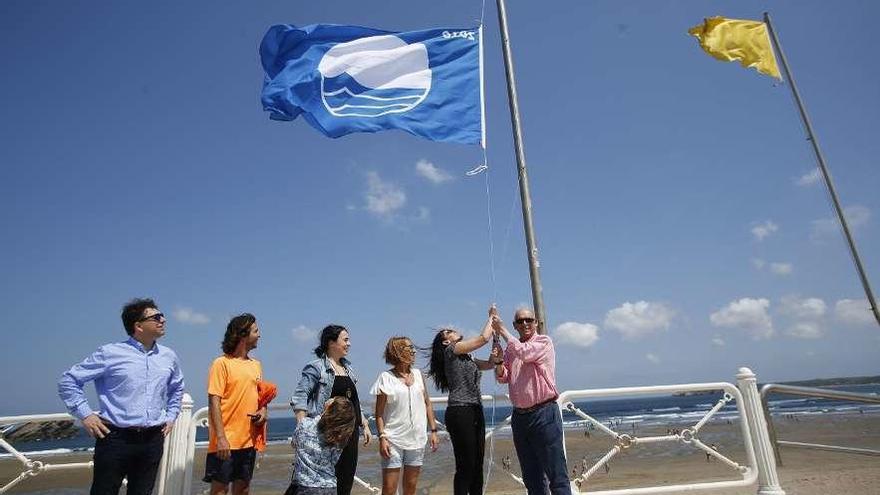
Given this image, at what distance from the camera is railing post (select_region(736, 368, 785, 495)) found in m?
5.20

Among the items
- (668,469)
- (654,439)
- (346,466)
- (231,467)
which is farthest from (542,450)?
(668,469)

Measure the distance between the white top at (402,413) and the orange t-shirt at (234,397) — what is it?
1.00 metres

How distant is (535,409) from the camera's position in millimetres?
4098

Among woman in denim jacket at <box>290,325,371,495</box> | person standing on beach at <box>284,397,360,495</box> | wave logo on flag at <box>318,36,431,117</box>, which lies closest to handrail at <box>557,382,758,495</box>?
woman in denim jacket at <box>290,325,371,495</box>

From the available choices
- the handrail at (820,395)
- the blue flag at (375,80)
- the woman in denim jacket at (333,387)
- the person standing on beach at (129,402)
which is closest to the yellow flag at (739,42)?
the blue flag at (375,80)

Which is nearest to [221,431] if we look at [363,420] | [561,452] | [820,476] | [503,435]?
[363,420]

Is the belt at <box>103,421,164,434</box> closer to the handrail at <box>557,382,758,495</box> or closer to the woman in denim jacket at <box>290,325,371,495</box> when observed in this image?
the woman in denim jacket at <box>290,325,371,495</box>

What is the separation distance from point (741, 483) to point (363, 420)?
13.3 ft

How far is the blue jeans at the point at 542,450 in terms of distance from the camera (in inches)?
155

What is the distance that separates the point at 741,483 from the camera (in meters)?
5.28

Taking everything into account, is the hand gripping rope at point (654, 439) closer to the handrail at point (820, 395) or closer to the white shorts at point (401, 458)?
the handrail at point (820, 395)

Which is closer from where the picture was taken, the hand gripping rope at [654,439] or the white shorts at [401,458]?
the white shorts at [401,458]

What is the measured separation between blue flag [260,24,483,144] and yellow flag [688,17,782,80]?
209 inches

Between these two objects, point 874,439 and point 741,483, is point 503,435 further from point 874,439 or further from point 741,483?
point 741,483
